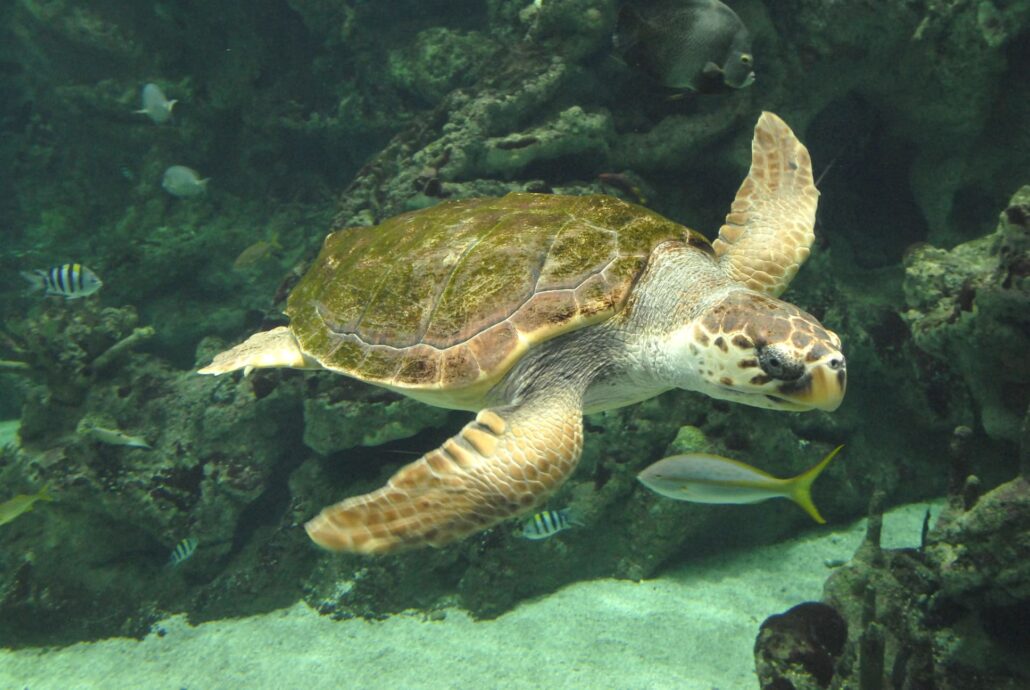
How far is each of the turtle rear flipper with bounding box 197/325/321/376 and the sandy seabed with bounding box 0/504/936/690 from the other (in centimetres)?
234

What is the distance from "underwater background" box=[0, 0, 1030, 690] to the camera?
346 cm

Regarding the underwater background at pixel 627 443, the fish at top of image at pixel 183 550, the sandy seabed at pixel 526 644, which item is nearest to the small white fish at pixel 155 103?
the underwater background at pixel 627 443

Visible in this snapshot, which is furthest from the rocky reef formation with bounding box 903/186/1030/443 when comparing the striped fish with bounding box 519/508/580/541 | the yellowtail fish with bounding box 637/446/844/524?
the striped fish with bounding box 519/508/580/541

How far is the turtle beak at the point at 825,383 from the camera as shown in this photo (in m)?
2.40

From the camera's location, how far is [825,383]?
2400 millimetres

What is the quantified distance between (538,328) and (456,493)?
0.92 metres

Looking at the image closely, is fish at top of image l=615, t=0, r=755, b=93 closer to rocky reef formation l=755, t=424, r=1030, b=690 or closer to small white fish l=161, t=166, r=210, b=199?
rocky reef formation l=755, t=424, r=1030, b=690

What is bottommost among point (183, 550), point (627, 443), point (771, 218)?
point (183, 550)

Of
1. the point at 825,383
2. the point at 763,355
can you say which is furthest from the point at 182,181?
the point at 825,383

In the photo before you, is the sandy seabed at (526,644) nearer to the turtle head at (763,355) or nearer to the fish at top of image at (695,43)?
the turtle head at (763,355)

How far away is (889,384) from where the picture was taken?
17.7 feet

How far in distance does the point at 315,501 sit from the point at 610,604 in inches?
109

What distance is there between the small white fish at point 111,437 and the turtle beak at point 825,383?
20.1ft

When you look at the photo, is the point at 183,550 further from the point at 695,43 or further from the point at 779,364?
the point at 695,43
